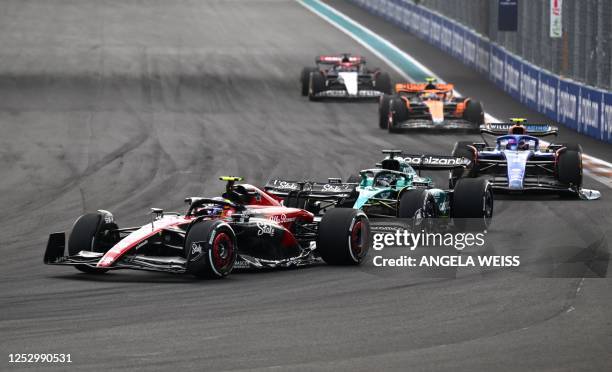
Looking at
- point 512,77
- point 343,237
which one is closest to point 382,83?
point 512,77

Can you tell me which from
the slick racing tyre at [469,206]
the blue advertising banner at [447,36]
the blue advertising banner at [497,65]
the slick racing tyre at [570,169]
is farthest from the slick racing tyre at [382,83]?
the slick racing tyre at [469,206]

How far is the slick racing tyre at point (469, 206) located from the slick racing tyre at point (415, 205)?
0.94m

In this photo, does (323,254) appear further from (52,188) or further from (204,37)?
(204,37)

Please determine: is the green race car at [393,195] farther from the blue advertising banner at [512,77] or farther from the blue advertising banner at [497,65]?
the blue advertising banner at [497,65]

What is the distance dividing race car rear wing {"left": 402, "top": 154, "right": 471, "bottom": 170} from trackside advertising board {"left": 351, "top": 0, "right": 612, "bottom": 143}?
11.6 meters

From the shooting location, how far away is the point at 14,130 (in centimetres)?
3375

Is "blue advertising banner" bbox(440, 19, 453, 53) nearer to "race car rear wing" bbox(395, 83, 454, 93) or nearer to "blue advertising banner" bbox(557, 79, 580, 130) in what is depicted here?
"blue advertising banner" bbox(557, 79, 580, 130)

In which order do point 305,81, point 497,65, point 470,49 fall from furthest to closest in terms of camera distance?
point 470,49 < point 497,65 < point 305,81

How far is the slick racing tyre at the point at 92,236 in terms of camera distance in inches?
A: 639

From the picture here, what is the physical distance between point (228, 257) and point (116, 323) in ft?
9.90

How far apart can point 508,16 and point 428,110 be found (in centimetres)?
975

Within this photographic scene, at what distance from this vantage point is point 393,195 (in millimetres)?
19516

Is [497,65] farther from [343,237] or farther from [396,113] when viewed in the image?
[343,237]

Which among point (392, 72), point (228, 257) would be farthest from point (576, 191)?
point (392, 72)
